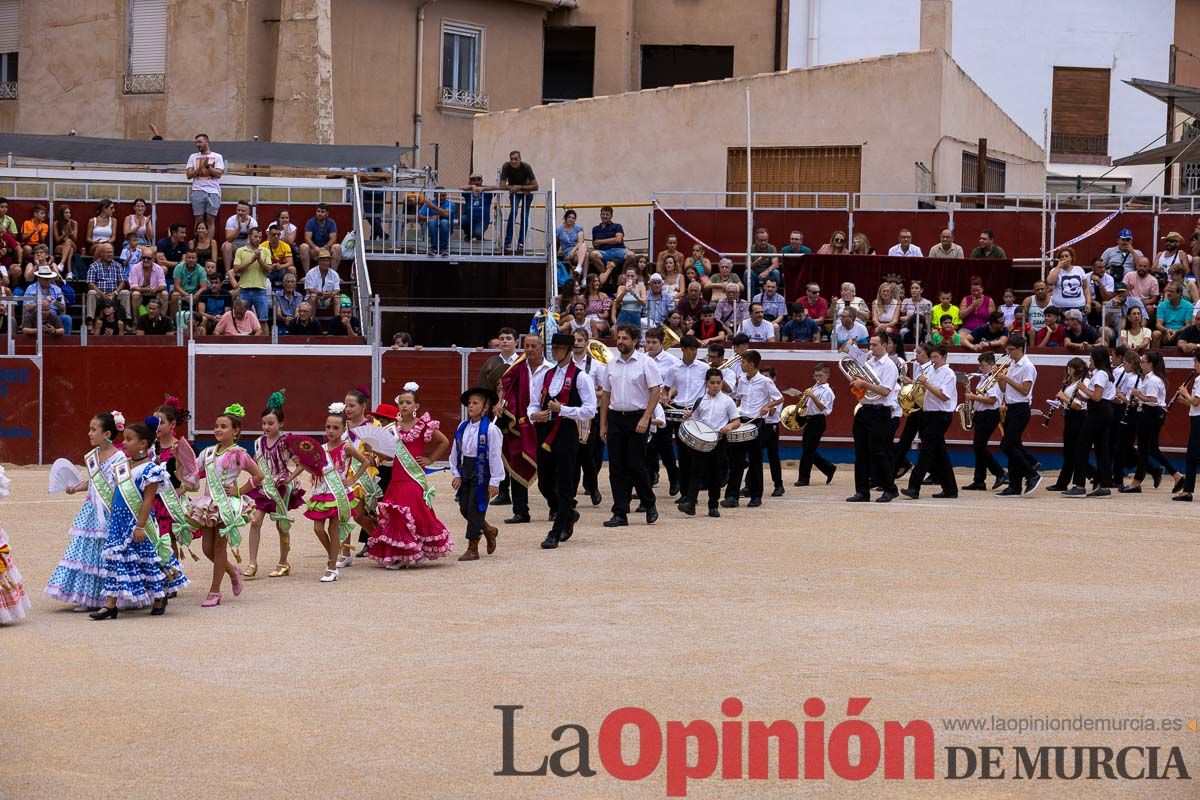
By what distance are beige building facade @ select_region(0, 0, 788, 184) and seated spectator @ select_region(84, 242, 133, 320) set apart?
869 centimetres

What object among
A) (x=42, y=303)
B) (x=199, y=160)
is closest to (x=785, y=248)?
(x=199, y=160)

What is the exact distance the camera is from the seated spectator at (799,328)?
23625 millimetres

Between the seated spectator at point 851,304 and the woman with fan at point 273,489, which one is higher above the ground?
the seated spectator at point 851,304

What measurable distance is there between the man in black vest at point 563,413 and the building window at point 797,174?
16843mm

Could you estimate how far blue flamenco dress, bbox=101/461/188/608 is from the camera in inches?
452

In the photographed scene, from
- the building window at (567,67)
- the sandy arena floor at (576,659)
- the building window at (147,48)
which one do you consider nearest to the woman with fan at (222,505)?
the sandy arena floor at (576,659)

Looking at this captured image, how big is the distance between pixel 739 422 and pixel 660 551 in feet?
10.1

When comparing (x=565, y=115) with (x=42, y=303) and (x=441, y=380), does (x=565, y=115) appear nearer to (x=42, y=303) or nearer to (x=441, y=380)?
(x=441, y=380)

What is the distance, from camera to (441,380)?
77.5 feet

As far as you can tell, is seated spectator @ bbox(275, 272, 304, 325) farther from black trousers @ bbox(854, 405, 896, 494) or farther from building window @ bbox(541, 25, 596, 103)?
building window @ bbox(541, 25, 596, 103)

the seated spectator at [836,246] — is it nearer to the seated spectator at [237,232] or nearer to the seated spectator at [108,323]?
the seated spectator at [237,232]

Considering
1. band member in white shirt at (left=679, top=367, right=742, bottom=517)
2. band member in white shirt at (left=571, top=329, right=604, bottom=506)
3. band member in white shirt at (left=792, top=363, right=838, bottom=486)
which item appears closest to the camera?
band member in white shirt at (left=571, top=329, right=604, bottom=506)

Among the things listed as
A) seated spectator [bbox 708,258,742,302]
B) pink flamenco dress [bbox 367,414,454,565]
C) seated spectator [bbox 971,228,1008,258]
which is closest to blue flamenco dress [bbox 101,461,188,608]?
pink flamenco dress [bbox 367,414,454,565]

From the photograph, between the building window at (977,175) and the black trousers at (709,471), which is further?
the building window at (977,175)
